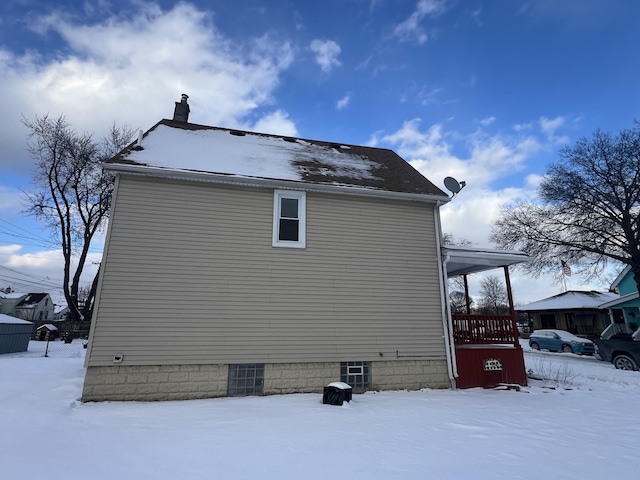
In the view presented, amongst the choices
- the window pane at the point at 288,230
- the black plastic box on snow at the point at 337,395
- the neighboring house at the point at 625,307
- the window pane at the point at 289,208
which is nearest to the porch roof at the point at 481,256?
the window pane at the point at 288,230

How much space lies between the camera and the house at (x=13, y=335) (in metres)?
14.4

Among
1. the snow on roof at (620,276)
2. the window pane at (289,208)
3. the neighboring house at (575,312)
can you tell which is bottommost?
the neighboring house at (575,312)

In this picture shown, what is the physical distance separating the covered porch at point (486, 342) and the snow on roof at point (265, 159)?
1917 mm

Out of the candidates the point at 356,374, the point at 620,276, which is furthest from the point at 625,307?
the point at 356,374

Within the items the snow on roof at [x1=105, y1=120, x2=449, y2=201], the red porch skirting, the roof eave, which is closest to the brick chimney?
the snow on roof at [x1=105, y1=120, x2=449, y2=201]

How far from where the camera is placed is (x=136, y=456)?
12.0 feet

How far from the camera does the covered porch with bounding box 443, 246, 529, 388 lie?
817 centimetres

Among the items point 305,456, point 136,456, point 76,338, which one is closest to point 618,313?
point 305,456

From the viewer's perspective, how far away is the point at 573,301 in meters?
25.4

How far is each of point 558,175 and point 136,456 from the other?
25.8m

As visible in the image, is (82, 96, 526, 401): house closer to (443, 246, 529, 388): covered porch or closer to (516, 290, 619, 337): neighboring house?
(443, 246, 529, 388): covered porch

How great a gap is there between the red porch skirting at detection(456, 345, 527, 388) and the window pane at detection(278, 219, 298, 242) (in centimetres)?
513

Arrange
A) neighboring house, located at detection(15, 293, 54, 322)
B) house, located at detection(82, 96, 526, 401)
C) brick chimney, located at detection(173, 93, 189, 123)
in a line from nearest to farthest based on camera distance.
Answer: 1. house, located at detection(82, 96, 526, 401)
2. brick chimney, located at detection(173, 93, 189, 123)
3. neighboring house, located at detection(15, 293, 54, 322)

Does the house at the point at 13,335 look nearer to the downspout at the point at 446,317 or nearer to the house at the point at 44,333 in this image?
the house at the point at 44,333
